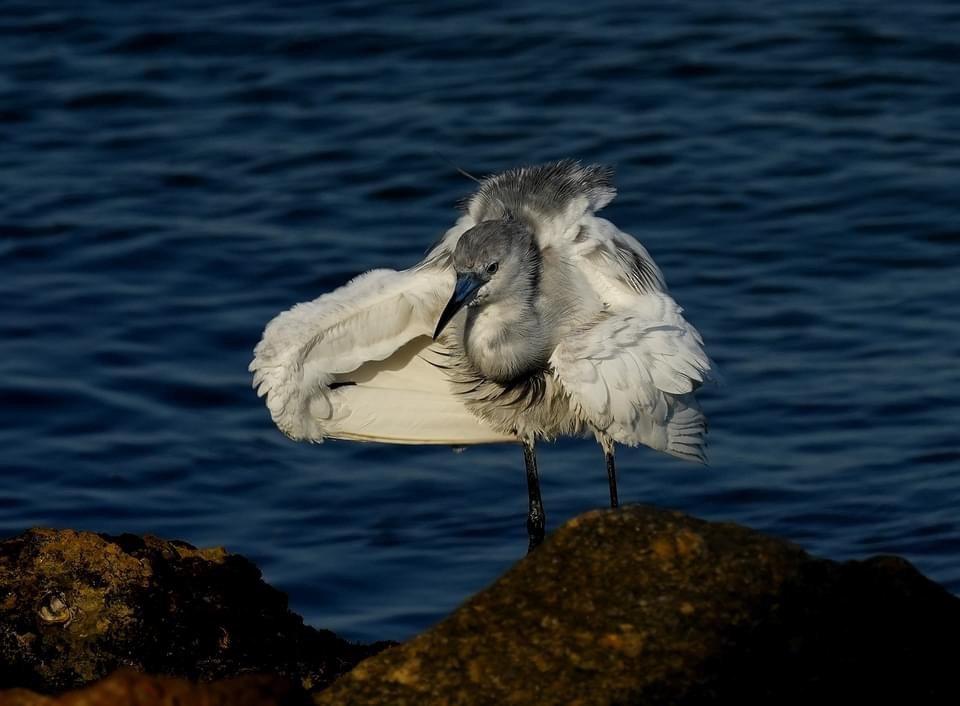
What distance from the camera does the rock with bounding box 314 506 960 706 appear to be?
3734mm

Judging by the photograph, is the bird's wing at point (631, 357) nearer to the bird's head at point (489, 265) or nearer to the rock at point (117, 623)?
the bird's head at point (489, 265)

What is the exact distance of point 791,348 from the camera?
9453mm

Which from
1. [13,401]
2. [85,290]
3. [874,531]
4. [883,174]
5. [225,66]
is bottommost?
[874,531]

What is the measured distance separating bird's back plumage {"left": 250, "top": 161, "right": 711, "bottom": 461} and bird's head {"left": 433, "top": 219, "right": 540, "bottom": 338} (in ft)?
0.33

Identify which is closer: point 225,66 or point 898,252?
point 898,252

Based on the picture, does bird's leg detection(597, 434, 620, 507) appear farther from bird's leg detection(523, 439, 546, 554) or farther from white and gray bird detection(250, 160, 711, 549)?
bird's leg detection(523, 439, 546, 554)

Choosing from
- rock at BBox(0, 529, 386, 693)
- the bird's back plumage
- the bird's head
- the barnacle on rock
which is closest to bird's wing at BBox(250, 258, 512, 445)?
the bird's back plumage

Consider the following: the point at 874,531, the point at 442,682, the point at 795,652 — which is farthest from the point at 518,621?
the point at 874,531

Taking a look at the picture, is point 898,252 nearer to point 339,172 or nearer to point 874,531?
point 874,531

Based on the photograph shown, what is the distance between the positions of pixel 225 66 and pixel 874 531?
788cm

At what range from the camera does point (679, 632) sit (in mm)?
3877

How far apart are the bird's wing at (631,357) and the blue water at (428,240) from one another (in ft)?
5.21

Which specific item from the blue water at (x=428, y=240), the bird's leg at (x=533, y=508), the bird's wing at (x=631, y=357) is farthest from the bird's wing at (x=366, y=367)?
the blue water at (x=428, y=240)

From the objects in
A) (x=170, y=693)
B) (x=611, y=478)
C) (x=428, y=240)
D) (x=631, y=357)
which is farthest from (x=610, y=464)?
(x=428, y=240)
